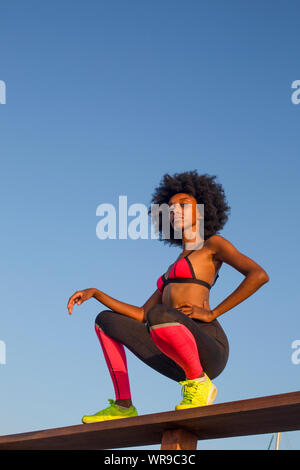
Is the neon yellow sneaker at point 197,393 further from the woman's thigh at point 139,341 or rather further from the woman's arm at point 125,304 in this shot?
the woman's arm at point 125,304

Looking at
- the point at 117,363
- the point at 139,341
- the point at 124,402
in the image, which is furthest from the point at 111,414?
the point at 139,341

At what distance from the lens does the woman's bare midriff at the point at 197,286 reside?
4.79m

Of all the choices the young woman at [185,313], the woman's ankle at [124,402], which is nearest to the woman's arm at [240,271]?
the young woman at [185,313]

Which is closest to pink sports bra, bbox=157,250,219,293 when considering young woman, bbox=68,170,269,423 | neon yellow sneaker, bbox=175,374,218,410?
young woman, bbox=68,170,269,423

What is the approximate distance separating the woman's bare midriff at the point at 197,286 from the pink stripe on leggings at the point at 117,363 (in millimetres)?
551

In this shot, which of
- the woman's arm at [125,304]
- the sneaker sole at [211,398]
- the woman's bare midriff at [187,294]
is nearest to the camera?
the sneaker sole at [211,398]

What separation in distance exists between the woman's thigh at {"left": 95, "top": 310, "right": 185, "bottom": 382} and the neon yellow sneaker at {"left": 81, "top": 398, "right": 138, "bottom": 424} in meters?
0.41

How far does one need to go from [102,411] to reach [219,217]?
6.56 feet

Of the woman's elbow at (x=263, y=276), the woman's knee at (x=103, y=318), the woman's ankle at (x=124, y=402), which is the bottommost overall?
the woman's ankle at (x=124, y=402)

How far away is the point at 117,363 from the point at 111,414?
1.30 ft

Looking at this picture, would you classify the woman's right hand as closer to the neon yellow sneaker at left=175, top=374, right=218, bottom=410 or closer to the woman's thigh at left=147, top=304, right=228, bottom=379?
the woman's thigh at left=147, top=304, right=228, bottom=379

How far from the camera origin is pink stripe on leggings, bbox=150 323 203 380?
416 centimetres
